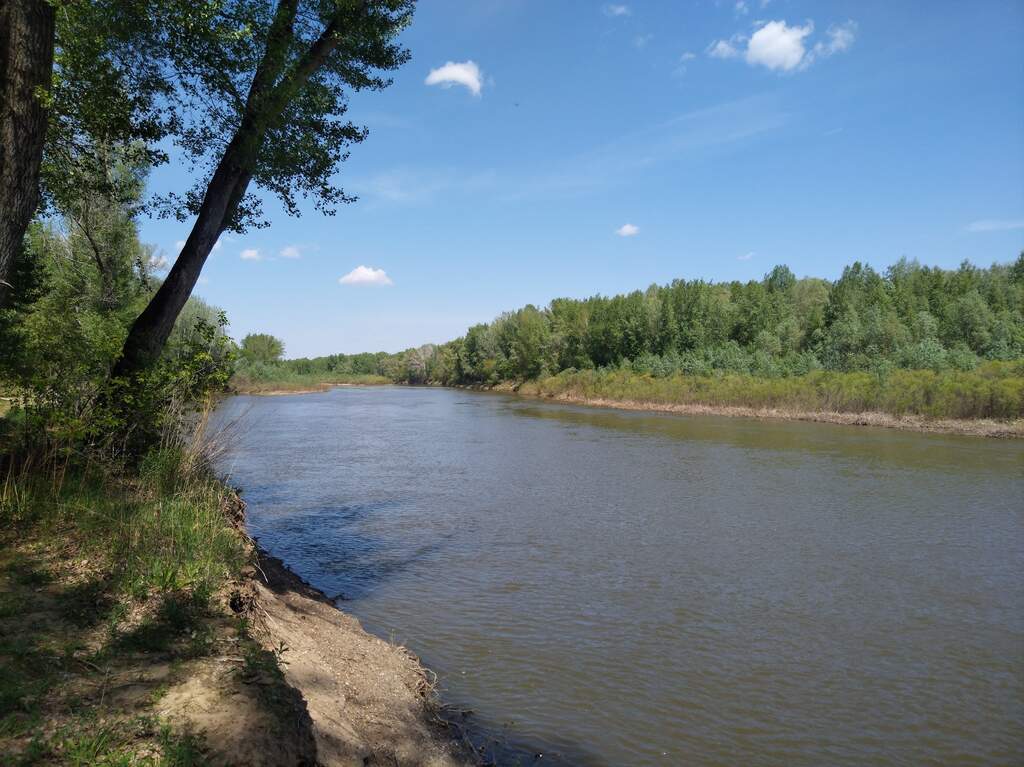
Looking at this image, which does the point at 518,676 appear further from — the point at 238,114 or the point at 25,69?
the point at 238,114

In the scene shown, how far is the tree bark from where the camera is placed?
7977 millimetres

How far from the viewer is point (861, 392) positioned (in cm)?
4531

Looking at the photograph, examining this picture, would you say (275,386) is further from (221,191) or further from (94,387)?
(94,387)

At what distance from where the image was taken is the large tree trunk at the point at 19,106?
16.5 feet

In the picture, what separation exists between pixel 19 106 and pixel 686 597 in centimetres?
1017

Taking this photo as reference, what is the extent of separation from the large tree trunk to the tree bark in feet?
9.05

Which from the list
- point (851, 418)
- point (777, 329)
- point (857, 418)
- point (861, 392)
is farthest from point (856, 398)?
point (777, 329)

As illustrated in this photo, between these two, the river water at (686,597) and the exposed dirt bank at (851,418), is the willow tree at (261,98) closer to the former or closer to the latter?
the river water at (686,597)

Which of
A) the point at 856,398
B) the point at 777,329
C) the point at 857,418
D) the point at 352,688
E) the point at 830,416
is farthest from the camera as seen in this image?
the point at 777,329

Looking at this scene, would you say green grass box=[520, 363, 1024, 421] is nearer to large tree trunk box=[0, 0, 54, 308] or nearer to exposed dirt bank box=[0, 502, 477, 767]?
exposed dirt bank box=[0, 502, 477, 767]

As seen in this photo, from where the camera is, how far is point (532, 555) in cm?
1164

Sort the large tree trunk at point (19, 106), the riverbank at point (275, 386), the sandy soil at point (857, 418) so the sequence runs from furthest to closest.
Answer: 1. the riverbank at point (275, 386)
2. the sandy soil at point (857, 418)
3. the large tree trunk at point (19, 106)

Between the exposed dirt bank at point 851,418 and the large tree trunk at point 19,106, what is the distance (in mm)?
44647

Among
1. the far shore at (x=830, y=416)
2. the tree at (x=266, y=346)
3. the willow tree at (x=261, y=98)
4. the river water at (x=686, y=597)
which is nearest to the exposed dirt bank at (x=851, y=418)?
the far shore at (x=830, y=416)
